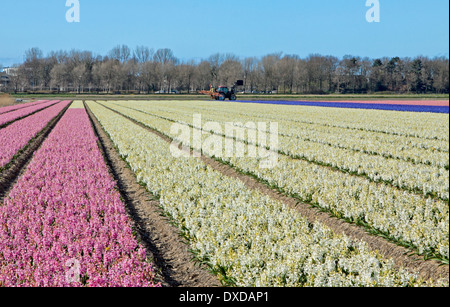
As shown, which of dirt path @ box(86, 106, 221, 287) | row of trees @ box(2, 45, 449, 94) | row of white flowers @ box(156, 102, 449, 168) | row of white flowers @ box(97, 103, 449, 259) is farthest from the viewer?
row of trees @ box(2, 45, 449, 94)

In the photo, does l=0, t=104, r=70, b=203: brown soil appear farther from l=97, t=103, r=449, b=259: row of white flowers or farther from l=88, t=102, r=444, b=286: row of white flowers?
l=97, t=103, r=449, b=259: row of white flowers

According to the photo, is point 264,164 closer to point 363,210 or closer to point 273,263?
point 363,210

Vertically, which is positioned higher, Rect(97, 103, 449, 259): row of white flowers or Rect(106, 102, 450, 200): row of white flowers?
Rect(106, 102, 450, 200): row of white flowers

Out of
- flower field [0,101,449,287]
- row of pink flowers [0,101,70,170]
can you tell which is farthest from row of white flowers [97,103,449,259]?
row of pink flowers [0,101,70,170]

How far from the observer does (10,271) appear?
5324 millimetres

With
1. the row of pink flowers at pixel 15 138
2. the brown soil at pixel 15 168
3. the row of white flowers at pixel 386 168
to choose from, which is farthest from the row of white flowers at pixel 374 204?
the row of pink flowers at pixel 15 138

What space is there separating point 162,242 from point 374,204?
178 inches

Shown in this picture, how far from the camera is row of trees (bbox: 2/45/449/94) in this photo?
89.1 meters

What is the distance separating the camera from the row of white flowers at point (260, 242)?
5273 mm

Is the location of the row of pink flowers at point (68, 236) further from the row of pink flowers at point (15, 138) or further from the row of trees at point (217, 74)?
the row of trees at point (217, 74)

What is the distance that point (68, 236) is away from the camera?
258 inches

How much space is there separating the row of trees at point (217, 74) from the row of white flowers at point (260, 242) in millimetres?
76549

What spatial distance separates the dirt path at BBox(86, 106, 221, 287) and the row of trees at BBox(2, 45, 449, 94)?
76.5 metres

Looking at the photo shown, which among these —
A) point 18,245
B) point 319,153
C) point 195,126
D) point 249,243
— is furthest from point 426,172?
point 195,126
